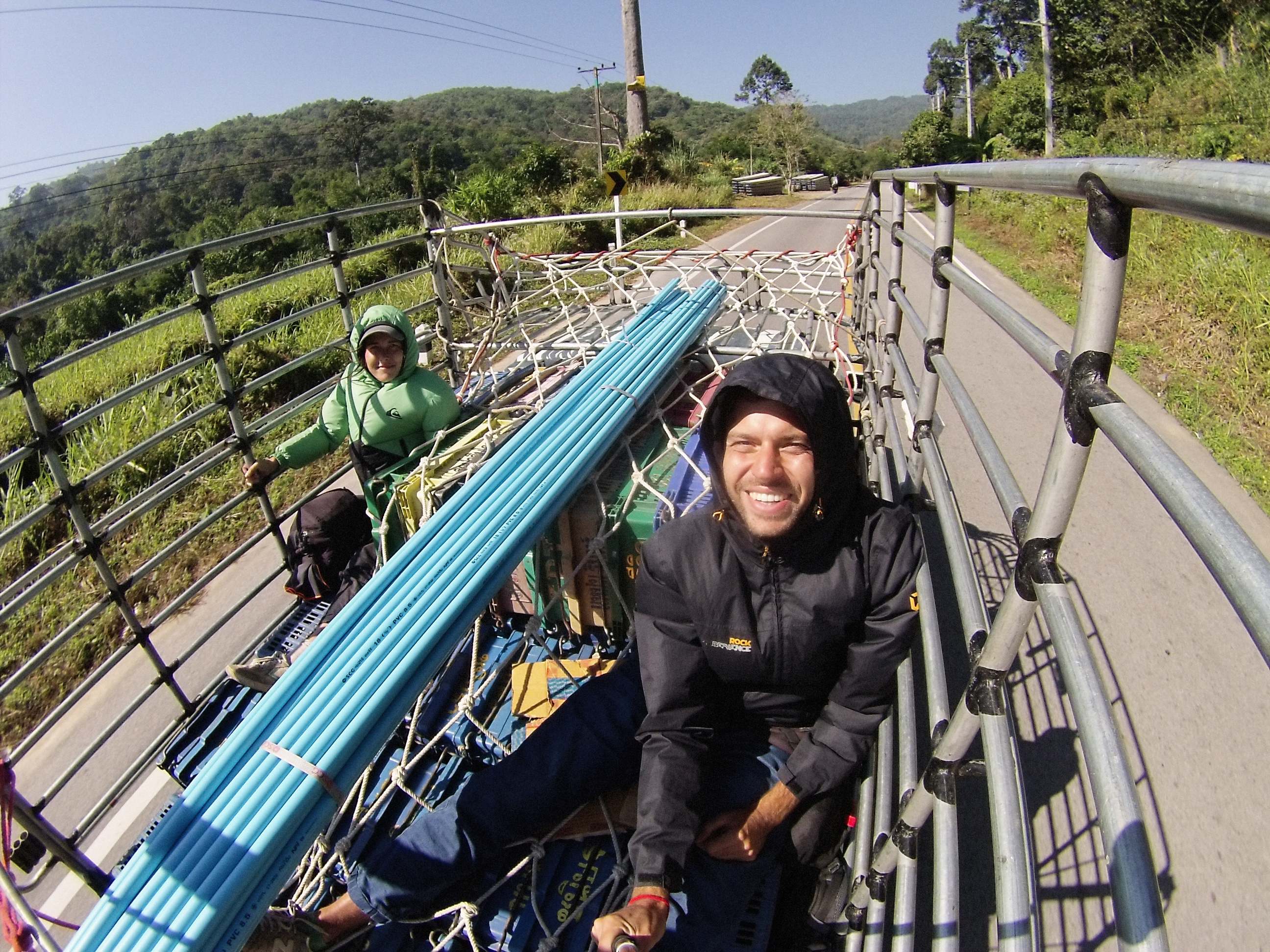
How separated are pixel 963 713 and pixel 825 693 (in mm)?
932

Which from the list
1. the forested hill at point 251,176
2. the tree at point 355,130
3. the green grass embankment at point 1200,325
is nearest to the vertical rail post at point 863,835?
the green grass embankment at point 1200,325

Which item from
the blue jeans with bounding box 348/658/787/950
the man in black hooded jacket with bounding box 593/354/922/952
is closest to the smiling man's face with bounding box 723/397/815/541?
the man in black hooded jacket with bounding box 593/354/922/952

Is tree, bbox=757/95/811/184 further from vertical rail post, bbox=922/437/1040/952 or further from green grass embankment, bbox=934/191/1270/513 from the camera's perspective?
vertical rail post, bbox=922/437/1040/952

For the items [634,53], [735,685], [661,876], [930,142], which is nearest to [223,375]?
[735,685]

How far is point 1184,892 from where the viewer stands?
2439mm

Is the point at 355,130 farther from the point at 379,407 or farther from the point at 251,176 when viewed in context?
the point at 379,407

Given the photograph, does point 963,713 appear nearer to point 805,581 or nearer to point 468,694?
point 805,581

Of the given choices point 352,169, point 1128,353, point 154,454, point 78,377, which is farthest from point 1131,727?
point 352,169

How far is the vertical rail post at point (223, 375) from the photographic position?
308 centimetres

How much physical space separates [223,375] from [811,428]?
2752mm

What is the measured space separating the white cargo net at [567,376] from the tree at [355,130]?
2636 inches

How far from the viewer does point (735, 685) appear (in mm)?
2057

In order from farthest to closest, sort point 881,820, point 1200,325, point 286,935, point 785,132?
point 785,132 < point 1200,325 < point 286,935 < point 881,820

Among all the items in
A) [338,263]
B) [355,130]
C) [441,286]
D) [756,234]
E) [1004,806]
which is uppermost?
[355,130]
